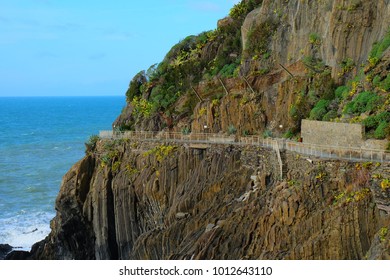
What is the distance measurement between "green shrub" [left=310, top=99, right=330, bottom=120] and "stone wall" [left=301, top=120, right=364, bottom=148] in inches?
52.5

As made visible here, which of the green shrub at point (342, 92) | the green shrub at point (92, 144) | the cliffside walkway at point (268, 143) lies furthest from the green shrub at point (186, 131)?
the green shrub at point (342, 92)

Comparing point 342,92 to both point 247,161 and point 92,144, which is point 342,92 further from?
point 92,144

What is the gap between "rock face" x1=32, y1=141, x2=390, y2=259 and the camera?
115ft

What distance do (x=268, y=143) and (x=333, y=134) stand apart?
19.3 ft

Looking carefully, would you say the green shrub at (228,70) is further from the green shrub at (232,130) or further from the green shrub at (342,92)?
the green shrub at (342,92)

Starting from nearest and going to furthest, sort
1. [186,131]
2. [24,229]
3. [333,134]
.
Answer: [333,134]
[186,131]
[24,229]

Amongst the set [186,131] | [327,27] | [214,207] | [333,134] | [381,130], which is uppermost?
[327,27]

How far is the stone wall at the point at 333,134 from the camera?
39438 millimetres

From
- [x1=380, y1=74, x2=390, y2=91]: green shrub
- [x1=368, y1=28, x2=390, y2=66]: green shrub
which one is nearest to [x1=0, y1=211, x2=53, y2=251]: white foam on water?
[x1=368, y1=28, x2=390, y2=66]: green shrub

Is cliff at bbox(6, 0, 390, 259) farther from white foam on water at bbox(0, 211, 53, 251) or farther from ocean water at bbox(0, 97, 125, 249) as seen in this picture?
ocean water at bbox(0, 97, 125, 249)

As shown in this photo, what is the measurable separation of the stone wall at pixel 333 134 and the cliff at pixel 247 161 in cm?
67

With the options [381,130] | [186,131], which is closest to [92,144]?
[186,131]

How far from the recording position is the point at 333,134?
41.2 metres

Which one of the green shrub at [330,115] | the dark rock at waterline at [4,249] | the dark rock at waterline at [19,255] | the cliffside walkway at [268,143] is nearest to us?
the cliffside walkway at [268,143]
